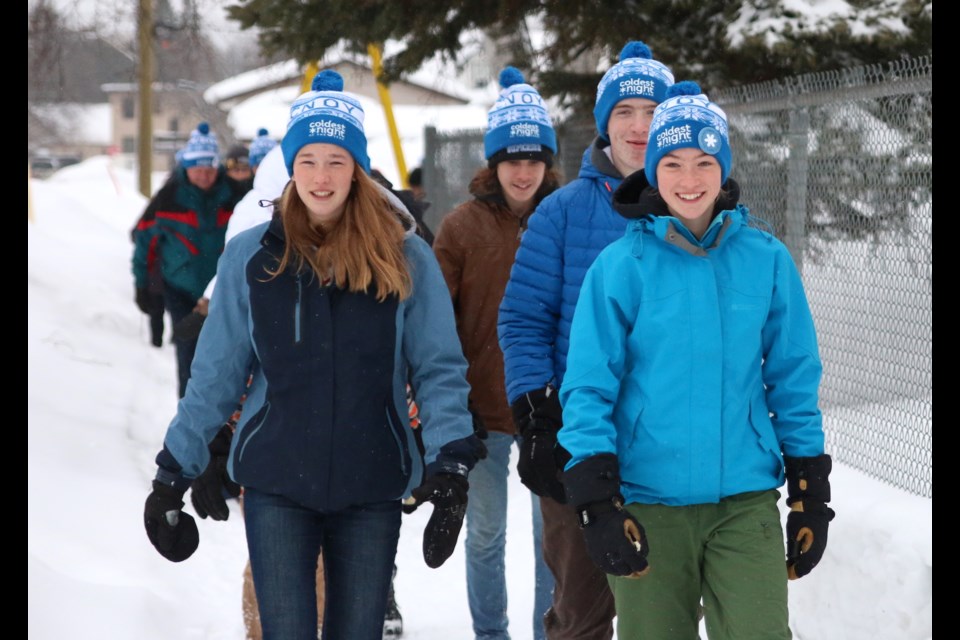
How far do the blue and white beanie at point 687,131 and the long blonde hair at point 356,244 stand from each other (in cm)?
75

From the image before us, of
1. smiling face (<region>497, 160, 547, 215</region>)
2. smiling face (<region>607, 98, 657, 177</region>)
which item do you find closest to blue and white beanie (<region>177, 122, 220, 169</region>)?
smiling face (<region>497, 160, 547, 215</region>)

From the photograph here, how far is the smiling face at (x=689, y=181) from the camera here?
3234 mm

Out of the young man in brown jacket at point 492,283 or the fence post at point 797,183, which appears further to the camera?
the fence post at point 797,183

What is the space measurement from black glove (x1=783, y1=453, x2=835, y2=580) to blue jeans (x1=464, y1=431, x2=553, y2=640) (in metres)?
1.80

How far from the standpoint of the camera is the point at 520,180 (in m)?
4.87

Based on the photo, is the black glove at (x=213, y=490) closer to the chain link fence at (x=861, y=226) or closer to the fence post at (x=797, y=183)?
the chain link fence at (x=861, y=226)

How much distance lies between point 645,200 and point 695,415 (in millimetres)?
622

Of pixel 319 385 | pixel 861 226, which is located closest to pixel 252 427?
pixel 319 385

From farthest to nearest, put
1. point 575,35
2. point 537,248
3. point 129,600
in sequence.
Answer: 1. point 575,35
2. point 129,600
3. point 537,248

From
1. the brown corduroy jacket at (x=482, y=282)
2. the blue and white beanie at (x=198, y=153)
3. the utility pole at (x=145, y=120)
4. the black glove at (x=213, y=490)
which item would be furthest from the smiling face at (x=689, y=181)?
the utility pole at (x=145, y=120)

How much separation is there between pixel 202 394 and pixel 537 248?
46.9 inches

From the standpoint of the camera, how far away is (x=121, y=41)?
A: 1419cm
